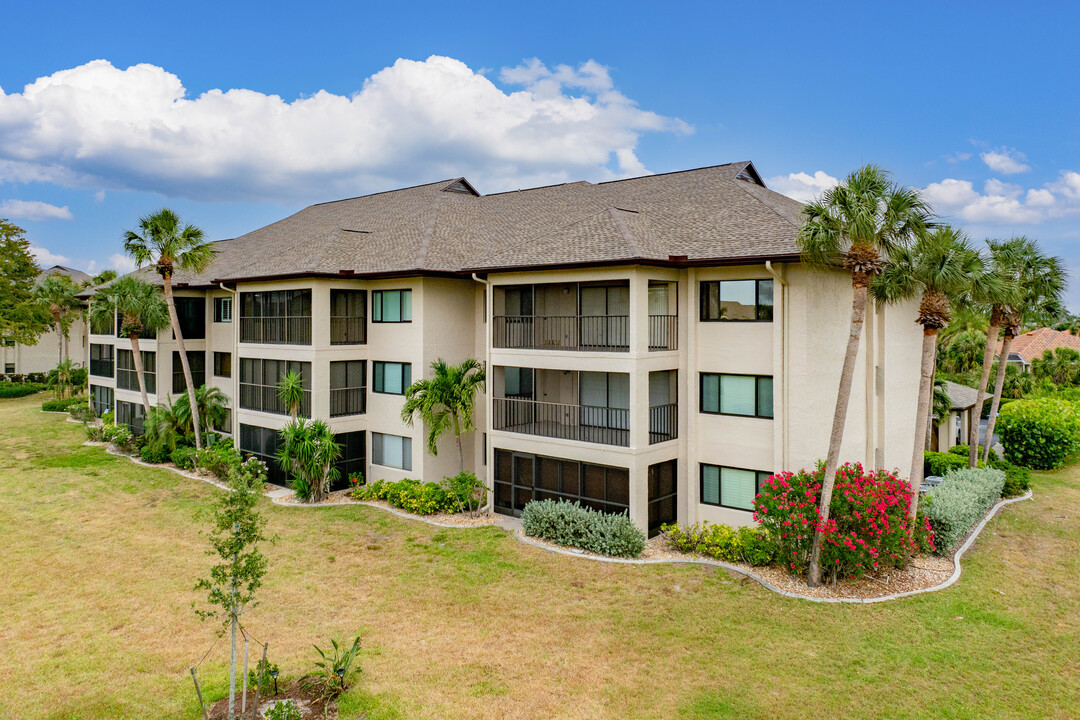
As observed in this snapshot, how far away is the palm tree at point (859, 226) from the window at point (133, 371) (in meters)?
28.6

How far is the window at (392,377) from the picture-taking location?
71.9ft

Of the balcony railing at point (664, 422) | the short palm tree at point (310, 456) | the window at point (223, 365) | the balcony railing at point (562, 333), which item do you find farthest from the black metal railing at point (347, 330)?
the balcony railing at point (664, 422)

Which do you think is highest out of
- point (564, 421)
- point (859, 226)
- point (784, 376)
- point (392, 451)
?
point (859, 226)

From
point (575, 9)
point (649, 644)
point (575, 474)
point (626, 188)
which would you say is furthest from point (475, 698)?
point (575, 9)

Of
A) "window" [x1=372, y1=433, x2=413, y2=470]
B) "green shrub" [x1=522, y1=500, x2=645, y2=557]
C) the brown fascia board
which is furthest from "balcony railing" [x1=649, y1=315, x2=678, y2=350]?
"window" [x1=372, y1=433, x2=413, y2=470]

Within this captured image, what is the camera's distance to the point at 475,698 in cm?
971

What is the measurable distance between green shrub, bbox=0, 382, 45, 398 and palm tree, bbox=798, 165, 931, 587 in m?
57.6

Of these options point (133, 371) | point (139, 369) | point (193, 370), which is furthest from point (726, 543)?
point (133, 371)

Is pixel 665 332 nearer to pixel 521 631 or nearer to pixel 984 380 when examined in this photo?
pixel 521 631

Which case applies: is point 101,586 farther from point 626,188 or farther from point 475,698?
point 626,188

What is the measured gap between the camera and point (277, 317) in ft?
76.2

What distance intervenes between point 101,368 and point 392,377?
24.1m

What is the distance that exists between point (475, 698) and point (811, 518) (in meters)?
8.48

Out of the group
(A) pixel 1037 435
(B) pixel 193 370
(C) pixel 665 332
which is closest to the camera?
(C) pixel 665 332
